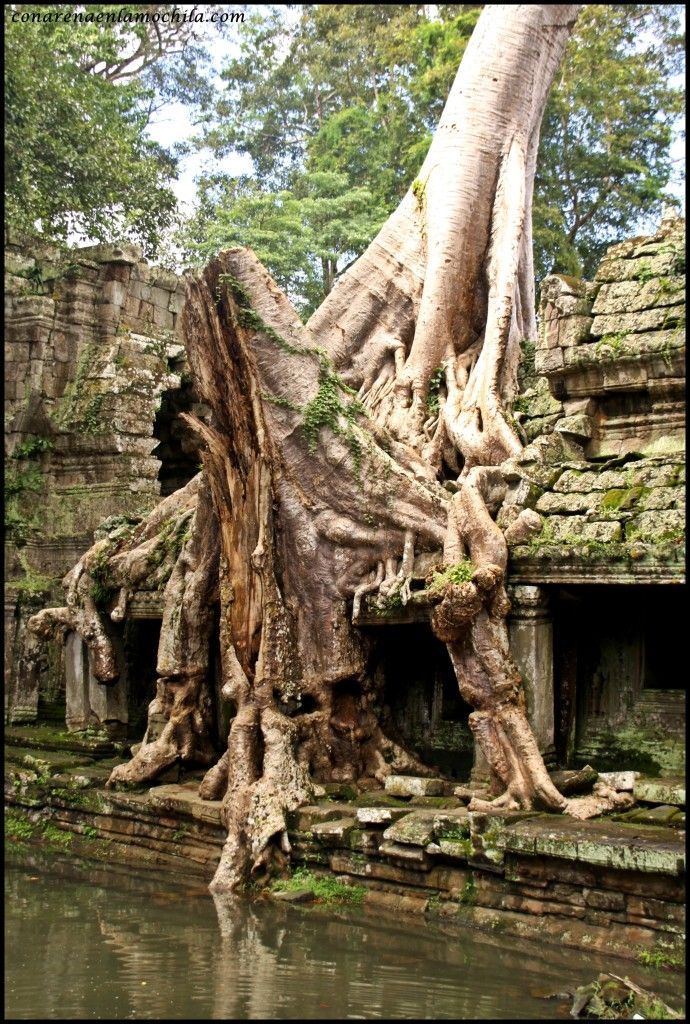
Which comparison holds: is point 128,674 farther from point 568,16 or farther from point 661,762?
point 568,16

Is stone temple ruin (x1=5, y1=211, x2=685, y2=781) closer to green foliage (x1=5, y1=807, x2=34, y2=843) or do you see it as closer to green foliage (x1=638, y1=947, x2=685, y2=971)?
green foliage (x1=5, y1=807, x2=34, y2=843)

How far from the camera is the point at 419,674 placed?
8.51 m

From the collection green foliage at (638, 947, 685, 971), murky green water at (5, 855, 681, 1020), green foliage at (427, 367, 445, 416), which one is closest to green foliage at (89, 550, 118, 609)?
green foliage at (427, 367, 445, 416)

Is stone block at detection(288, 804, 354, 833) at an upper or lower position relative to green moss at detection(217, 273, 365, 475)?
lower

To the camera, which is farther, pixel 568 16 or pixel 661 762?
pixel 568 16

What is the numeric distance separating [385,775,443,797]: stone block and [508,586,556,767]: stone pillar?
2.49ft

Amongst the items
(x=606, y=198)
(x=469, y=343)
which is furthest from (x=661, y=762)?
(x=606, y=198)

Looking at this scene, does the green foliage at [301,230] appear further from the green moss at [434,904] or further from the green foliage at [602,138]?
the green moss at [434,904]

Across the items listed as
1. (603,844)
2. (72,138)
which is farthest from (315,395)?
(72,138)

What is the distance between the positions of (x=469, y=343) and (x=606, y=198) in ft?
35.0

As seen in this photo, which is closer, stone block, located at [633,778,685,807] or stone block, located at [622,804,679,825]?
stone block, located at [622,804,679,825]

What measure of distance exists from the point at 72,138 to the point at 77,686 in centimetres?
827

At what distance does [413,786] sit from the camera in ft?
24.5

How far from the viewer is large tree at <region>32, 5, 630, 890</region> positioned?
7211 millimetres
